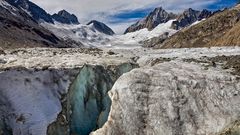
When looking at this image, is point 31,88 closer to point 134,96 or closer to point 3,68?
point 3,68

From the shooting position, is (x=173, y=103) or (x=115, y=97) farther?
(x=115, y=97)

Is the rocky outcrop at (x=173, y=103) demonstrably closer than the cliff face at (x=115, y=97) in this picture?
Yes

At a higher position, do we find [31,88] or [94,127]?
[31,88]

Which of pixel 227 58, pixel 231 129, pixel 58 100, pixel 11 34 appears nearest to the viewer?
pixel 231 129

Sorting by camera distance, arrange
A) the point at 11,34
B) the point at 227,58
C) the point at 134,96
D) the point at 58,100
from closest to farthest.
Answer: the point at 134,96 < the point at 58,100 < the point at 227,58 < the point at 11,34

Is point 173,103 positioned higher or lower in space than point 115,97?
lower

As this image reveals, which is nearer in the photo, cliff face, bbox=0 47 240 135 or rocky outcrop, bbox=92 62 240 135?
rocky outcrop, bbox=92 62 240 135

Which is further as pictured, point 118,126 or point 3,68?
point 3,68

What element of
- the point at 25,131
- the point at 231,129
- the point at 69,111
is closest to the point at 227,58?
the point at 231,129
